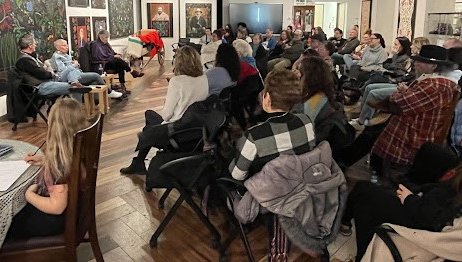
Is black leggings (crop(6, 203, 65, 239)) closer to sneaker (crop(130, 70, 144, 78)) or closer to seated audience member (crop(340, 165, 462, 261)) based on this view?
seated audience member (crop(340, 165, 462, 261))

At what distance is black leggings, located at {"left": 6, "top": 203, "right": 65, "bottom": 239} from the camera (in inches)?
68.0

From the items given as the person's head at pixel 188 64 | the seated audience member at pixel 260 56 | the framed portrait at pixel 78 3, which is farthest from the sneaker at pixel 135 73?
the person's head at pixel 188 64

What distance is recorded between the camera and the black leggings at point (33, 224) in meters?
1.73

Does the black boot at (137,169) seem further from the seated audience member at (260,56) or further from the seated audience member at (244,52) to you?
the seated audience member at (260,56)

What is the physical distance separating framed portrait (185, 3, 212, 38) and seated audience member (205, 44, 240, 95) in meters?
9.53

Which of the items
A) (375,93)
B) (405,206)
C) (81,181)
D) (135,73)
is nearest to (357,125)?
(375,93)

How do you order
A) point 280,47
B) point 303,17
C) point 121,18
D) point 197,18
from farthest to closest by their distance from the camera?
point 303,17, point 197,18, point 121,18, point 280,47

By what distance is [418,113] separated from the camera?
293 centimetres

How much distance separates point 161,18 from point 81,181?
40.2ft

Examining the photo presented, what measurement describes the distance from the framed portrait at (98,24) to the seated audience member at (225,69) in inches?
234

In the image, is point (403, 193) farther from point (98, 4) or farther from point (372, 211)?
point (98, 4)

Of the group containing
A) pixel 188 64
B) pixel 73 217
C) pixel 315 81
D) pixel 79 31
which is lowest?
pixel 73 217

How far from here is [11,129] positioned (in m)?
5.14

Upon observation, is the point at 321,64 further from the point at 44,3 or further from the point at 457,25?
the point at 44,3
